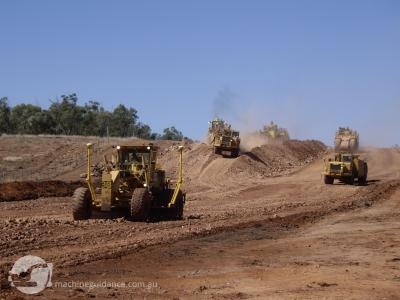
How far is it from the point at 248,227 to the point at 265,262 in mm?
6353

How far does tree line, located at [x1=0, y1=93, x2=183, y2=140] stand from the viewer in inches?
4139

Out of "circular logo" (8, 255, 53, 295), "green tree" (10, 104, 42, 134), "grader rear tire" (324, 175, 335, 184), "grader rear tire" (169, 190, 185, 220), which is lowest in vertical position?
"circular logo" (8, 255, 53, 295)

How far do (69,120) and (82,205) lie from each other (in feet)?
305

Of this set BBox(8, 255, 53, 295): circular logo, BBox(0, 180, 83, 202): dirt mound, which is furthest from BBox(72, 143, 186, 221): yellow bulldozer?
BBox(0, 180, 83, 202): dirt mound

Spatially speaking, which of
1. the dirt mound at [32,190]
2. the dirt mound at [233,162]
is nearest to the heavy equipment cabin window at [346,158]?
the dirt mound at [233,162]

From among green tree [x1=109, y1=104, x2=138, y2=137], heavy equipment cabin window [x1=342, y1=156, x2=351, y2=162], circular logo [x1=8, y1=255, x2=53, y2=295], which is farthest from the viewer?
green tree [x1=109, y1=104, x2=138, y2=137]

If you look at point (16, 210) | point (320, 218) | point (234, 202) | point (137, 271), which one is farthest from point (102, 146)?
point (137, 271)

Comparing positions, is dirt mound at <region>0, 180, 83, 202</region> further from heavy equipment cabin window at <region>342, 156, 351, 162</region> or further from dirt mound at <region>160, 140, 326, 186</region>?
heavy equipment cabin window at <region>342, 156, 351, 162</region>

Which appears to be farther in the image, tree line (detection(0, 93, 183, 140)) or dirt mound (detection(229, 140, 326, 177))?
tree line (detection(0, 93, 183, 140))

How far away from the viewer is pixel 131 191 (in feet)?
68.1

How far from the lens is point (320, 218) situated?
75.6 feet

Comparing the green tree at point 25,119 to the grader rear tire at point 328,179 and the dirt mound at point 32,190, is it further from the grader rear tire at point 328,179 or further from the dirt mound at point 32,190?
the grader rear tire at point 328,179

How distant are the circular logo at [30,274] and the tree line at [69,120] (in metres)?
86.5

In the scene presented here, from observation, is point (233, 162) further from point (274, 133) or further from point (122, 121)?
point (122, 121)
